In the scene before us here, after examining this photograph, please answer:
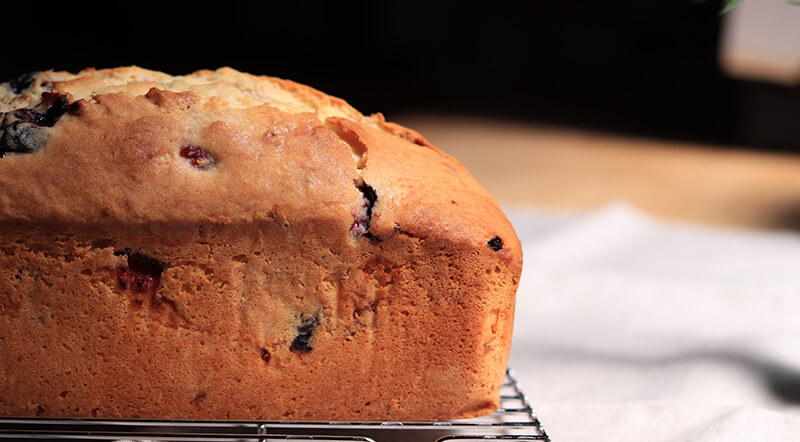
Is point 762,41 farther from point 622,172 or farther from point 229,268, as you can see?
point 229,268

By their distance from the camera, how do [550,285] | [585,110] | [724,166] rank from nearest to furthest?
1. [550,285]
2. [724,166]
3. [585,110]

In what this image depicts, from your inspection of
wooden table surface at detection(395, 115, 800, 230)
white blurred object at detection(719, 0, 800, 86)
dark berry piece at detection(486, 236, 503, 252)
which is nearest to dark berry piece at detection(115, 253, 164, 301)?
dark berry piece at detection(486, 236, 503, 252)

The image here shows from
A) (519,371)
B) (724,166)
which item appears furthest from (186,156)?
(724,166)

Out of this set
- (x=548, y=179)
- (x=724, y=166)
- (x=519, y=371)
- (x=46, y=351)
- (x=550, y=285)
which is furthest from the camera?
(x=724, y=166)

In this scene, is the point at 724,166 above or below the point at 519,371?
above

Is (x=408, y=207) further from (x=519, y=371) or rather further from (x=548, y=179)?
(x=548, y=179)

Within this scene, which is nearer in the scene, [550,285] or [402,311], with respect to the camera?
[402,311]

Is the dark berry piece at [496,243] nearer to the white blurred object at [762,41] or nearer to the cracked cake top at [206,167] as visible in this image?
the cracked cake top at [206,167]
